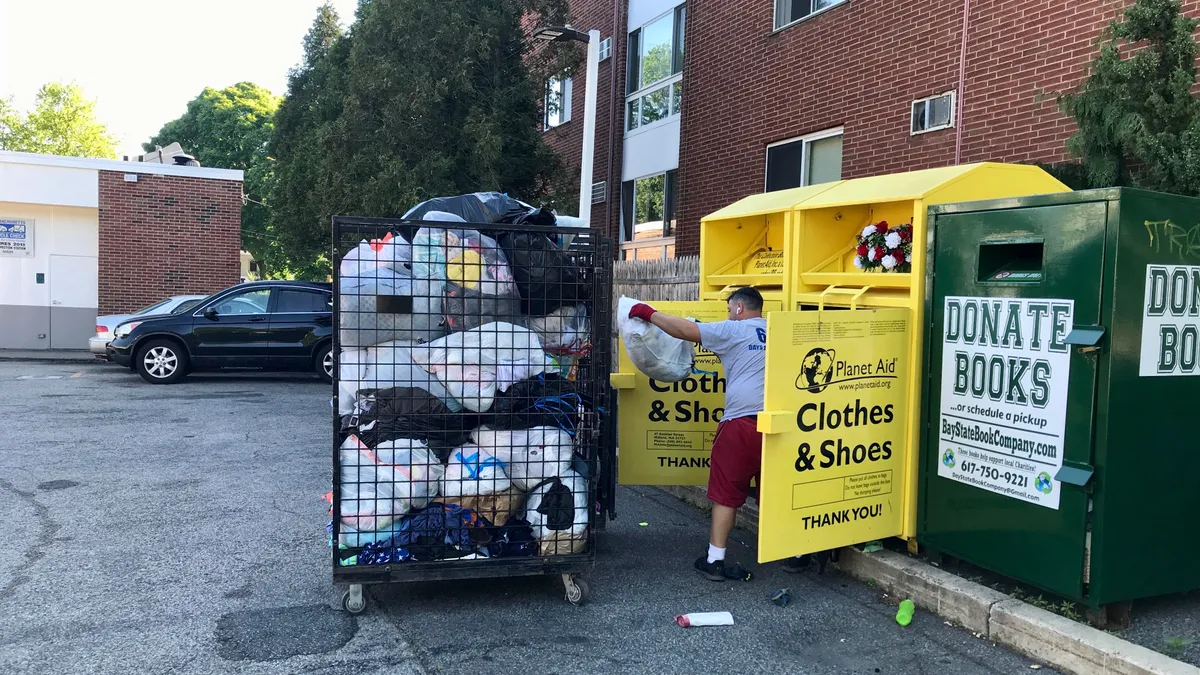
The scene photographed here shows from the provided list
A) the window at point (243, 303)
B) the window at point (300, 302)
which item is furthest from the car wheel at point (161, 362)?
the window at point (300, 302)

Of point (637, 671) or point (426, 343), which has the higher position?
point (426, 343)

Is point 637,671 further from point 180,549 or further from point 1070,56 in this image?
point 1070,56

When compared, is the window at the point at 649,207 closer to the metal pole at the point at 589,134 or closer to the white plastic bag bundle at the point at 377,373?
the metal pole at the point at 589,134

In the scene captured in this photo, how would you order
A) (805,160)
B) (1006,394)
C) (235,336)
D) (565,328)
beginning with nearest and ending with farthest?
(1006,394) → (565,328) → (805,160) → (235,336)

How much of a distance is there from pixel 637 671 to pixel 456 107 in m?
10.8

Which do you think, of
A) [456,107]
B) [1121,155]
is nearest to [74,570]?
[1121,155]

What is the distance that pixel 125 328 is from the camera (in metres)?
12.4

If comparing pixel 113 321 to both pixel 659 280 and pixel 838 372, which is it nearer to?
pixel 659 280


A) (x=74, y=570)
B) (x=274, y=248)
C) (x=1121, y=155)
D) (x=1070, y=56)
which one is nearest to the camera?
(x=74, y=570)

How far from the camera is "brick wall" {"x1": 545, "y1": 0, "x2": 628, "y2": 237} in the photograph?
14.9m

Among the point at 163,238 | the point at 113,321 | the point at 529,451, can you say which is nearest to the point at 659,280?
the point at 529,451

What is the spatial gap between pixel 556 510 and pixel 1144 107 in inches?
169

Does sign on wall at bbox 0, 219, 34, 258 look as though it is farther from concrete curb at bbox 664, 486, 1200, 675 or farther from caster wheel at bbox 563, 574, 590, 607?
concrete curb at bbox 664, 486, 1200, 675

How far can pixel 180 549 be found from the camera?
4867 mm
